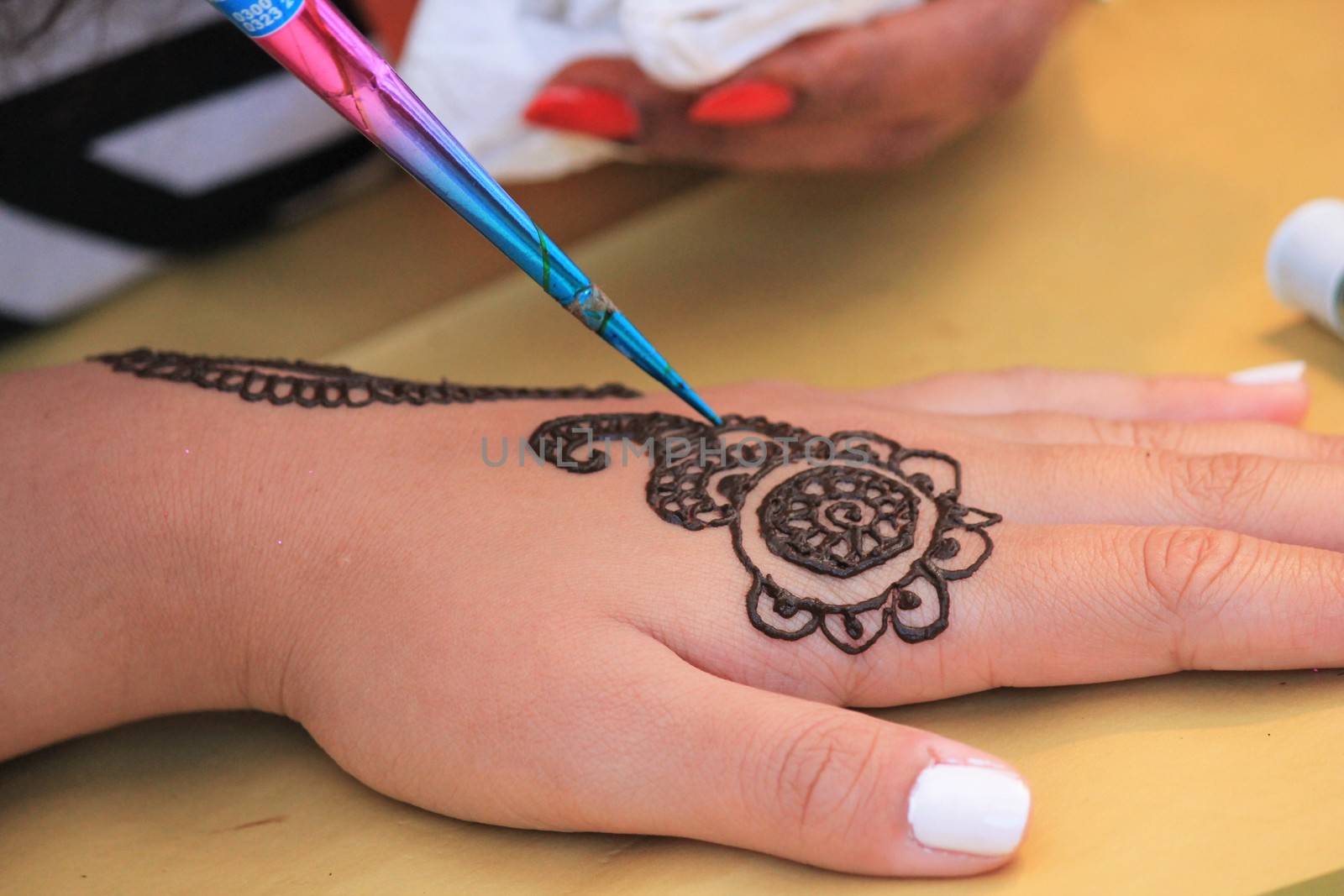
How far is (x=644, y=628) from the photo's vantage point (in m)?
0.74

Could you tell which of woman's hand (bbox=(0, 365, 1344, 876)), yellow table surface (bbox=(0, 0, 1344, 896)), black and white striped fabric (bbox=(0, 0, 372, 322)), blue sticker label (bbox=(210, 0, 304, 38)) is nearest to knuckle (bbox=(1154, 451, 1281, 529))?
woman's hand (bbox=(0, 365, 1344, 876))

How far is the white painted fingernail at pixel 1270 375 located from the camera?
3.28 feet

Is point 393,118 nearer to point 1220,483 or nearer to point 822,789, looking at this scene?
point 822,789

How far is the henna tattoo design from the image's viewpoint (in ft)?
2.96

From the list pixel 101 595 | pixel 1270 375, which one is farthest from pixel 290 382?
pixel 1270 375

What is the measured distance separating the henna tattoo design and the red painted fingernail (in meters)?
0.26

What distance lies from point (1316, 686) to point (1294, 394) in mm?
332

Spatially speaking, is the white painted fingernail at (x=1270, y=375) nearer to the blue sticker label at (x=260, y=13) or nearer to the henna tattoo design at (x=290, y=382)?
the henna tattoo design at (x=290, y=382)

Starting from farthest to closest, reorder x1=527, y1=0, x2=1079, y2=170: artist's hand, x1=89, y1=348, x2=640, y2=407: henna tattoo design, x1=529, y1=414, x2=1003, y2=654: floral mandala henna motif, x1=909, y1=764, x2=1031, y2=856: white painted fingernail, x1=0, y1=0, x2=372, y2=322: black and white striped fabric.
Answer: x1=0, y1=0, x2=372, y2=322: black and white striped fabric, x1=527, y1=0, x2=1079, y2=170: artist's hand, x1=89, y1=348, x2=640, y2=407: henna tattoo design, x1=529, y1=414, x2=1003, y2=654: floral mandala henna motif, x1=909, y1=764, x2=1031, y2=856: white painted fingernail

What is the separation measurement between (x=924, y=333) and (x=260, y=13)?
0.73 m

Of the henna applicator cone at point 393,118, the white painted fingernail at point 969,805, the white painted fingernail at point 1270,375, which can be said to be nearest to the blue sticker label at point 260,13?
the henna applicator cone at point 393,118

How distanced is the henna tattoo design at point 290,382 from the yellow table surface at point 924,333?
24 cm

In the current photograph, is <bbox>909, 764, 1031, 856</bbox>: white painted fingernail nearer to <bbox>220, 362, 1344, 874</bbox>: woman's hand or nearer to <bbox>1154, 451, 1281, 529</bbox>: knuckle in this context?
<bbox>220, 362, 1344, 874</bbox>: woman's hand

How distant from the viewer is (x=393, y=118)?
70 centimetres
